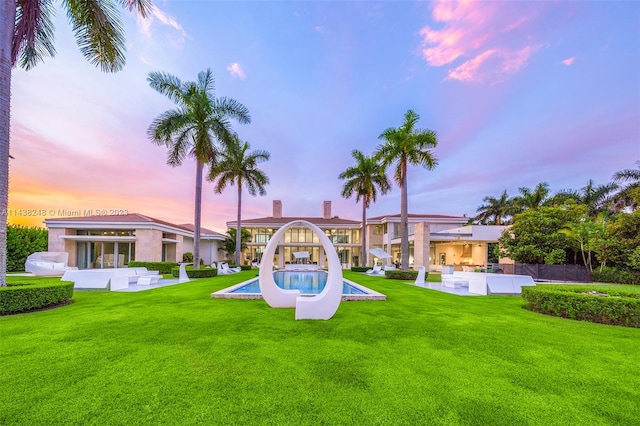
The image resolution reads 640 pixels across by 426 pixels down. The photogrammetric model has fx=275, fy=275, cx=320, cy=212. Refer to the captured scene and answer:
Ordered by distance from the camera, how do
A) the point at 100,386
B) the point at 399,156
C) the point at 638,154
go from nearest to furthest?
the point at 100,386
the point at 399,156
the point at 638,154

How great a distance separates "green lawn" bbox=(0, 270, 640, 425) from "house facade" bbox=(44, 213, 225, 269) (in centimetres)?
1927

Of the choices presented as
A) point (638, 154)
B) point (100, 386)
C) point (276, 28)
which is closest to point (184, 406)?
point (100, 386)

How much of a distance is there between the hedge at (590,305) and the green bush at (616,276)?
14923mm

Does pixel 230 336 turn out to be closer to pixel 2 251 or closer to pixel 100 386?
pixel 100 386

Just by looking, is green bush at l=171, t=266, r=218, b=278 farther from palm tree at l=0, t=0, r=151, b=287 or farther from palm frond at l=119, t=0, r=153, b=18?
palm frond at l=119, t=0, r=153, b=18

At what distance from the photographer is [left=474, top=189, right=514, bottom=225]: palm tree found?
42.1 meters

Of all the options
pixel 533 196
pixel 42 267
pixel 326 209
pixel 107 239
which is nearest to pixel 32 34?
pixel 42 267

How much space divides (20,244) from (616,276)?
45.0 m

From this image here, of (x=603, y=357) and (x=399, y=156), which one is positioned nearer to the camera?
(x=603, y=357)

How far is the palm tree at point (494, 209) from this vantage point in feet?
138

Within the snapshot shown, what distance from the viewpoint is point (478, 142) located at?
20594 millimetres

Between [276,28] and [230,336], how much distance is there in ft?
51.8

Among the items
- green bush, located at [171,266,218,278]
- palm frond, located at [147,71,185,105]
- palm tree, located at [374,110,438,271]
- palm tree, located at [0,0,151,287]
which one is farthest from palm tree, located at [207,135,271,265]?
palm tree, located at [0,0,151,287]

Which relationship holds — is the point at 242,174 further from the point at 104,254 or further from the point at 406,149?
the point at 406,149
